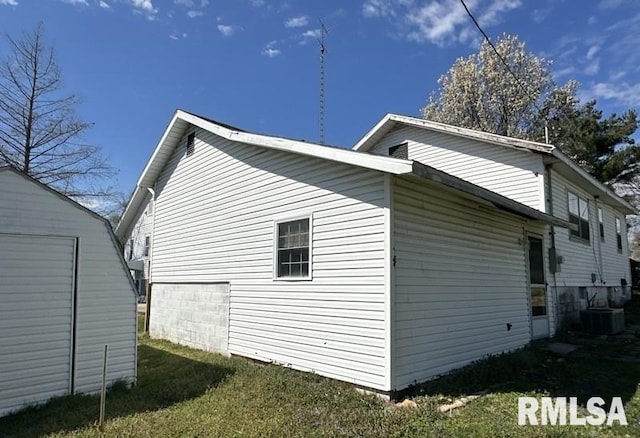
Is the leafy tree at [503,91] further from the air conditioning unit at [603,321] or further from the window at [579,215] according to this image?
the air conditioning unit at [603,321]

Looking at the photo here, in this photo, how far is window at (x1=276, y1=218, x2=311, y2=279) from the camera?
696 cm

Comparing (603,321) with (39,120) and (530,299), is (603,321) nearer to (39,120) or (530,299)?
(530,299)

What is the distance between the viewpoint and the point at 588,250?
41.1 feet

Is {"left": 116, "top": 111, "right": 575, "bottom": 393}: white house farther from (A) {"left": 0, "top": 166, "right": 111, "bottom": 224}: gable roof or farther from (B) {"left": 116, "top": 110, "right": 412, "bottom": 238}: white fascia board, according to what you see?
(A) {"left": 0, "top": 166, "right": 111, "bottom": 224}: gable roof

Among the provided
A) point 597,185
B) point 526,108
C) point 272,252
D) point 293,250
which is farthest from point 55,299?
point 526,108

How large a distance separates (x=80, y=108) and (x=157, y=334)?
37.7 ft

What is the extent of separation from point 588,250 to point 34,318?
541 inches

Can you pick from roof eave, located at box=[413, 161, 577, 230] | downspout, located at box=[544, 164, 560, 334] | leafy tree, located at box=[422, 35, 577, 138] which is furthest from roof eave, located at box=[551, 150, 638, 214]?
leafy tree, located at box=[422, 35, 577, 138]

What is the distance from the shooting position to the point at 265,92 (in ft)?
52.9

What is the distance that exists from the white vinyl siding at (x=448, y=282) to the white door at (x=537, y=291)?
2.57ft

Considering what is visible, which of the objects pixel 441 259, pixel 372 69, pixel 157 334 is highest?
pixel 372 69

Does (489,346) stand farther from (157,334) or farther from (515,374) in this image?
(157,334)

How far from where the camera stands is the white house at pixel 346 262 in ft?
18.7

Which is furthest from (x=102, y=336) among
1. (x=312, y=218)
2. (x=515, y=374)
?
(x=515, y=374)
